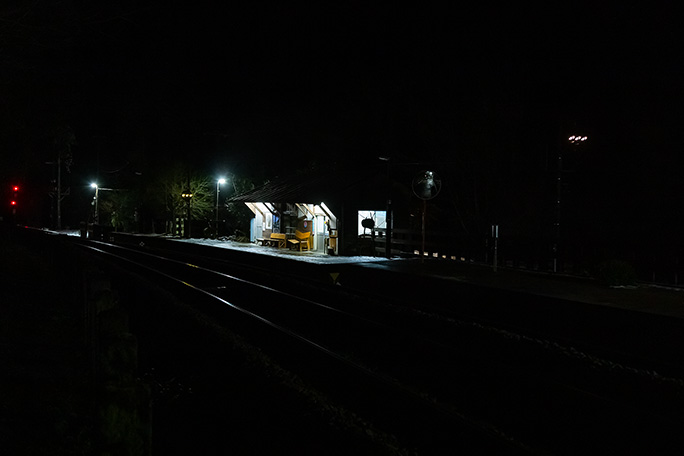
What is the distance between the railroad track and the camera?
5.85m

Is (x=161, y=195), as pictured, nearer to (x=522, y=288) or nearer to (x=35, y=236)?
(x=35, y=236)


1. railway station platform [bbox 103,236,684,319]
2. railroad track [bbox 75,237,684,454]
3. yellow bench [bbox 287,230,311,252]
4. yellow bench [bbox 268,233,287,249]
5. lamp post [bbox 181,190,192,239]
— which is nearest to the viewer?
railroad track [bbox 75,237,684,454]

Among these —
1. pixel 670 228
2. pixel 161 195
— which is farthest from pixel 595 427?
pixel 161 195

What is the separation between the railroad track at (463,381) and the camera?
585 centimetres

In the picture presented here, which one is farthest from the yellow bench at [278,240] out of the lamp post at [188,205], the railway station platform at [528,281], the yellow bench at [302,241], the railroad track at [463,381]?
the railroad track at [463,381]

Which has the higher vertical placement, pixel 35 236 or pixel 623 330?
pixel 35 236

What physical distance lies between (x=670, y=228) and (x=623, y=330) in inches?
426

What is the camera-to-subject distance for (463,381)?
25.6 feet

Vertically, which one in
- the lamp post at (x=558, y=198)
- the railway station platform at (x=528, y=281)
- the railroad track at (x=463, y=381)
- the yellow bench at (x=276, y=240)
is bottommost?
the railroad track at (x=463, y=381)

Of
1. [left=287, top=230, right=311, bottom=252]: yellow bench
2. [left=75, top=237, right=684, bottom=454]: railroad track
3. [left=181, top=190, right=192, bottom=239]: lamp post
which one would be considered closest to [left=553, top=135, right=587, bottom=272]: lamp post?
[left=75, top=237, right=684, bottom=454]: railroad track

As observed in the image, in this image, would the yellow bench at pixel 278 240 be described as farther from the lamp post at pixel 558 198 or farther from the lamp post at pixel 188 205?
the lamp post at pixel 558 198

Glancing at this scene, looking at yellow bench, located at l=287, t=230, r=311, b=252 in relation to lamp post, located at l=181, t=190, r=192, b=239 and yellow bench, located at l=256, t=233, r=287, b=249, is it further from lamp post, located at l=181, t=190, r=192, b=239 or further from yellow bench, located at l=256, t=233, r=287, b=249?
lamp post, located at l=181, t=190, r=192, b=239

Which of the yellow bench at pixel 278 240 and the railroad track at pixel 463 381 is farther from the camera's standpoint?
the yellow bench at pixel 278 240

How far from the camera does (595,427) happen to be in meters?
6.21
